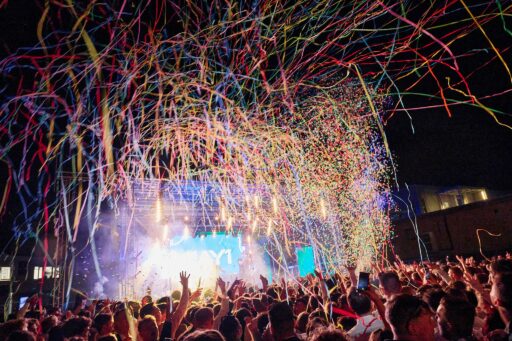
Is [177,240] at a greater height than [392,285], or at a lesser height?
greater

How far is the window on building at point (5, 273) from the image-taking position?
959 inches

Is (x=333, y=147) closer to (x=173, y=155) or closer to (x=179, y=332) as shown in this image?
(x=173, y=155)

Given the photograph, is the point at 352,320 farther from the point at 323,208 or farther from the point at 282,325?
the point at 323,208

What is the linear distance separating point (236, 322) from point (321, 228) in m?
15.1

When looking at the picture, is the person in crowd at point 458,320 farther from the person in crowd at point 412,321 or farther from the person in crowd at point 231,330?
the person in crowd at point 231,330

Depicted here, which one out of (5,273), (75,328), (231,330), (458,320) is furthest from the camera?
(5,273)

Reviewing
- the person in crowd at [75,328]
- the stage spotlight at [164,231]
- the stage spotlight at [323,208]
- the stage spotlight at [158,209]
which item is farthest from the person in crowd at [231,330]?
the stage spotlight at [323,208]

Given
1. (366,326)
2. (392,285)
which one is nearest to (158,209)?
(392,285)

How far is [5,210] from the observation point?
1942cm

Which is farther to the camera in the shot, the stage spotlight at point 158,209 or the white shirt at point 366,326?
the stage spotlight at point 158,209

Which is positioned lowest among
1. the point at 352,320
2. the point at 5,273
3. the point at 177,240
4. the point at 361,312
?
the point at 352,320

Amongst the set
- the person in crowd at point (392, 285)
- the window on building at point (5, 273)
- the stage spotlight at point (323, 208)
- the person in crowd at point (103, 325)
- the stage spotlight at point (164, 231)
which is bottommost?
the person in crowd at point (103, 325)

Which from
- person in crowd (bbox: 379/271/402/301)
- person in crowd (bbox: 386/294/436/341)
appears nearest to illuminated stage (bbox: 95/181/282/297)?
person in crowd (bbox: 379/271/402/301)

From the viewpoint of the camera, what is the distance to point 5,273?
971 inches
